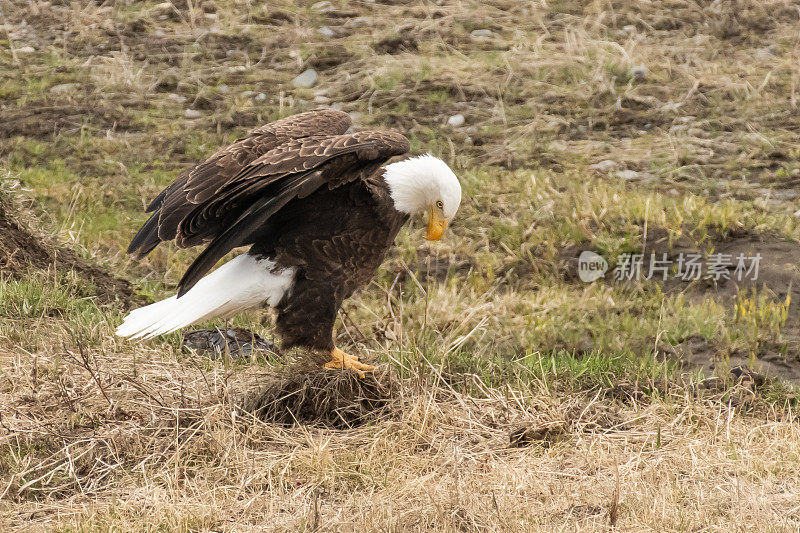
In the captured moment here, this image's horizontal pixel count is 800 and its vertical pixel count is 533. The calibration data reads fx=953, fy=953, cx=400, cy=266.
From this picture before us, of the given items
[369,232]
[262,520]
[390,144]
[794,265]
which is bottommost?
[794,265]

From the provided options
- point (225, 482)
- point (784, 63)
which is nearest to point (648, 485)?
point (225, 482)

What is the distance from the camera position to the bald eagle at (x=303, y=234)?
3918mm

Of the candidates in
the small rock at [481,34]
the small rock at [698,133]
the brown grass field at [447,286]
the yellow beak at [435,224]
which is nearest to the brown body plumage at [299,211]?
the yellow beak at [435,224]

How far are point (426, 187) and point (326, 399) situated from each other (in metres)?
1.05

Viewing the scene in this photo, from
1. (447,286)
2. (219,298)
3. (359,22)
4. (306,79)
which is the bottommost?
(447,286)

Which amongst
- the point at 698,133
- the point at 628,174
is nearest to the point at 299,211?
the point at 628,174

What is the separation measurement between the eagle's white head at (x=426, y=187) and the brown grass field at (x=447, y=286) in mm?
464

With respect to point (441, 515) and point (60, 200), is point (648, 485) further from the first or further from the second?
point (60, 200)

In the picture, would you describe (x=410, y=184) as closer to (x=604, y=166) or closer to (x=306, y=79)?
(x=604, y=166)

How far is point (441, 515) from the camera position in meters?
3.20

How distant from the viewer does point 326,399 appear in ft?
14.0

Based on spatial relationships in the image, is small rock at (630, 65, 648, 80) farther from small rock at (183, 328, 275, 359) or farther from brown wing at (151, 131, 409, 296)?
brown wing at (151, 131, 409, 296)

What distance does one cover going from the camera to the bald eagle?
12.9 ft

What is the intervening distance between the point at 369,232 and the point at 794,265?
2.71m
